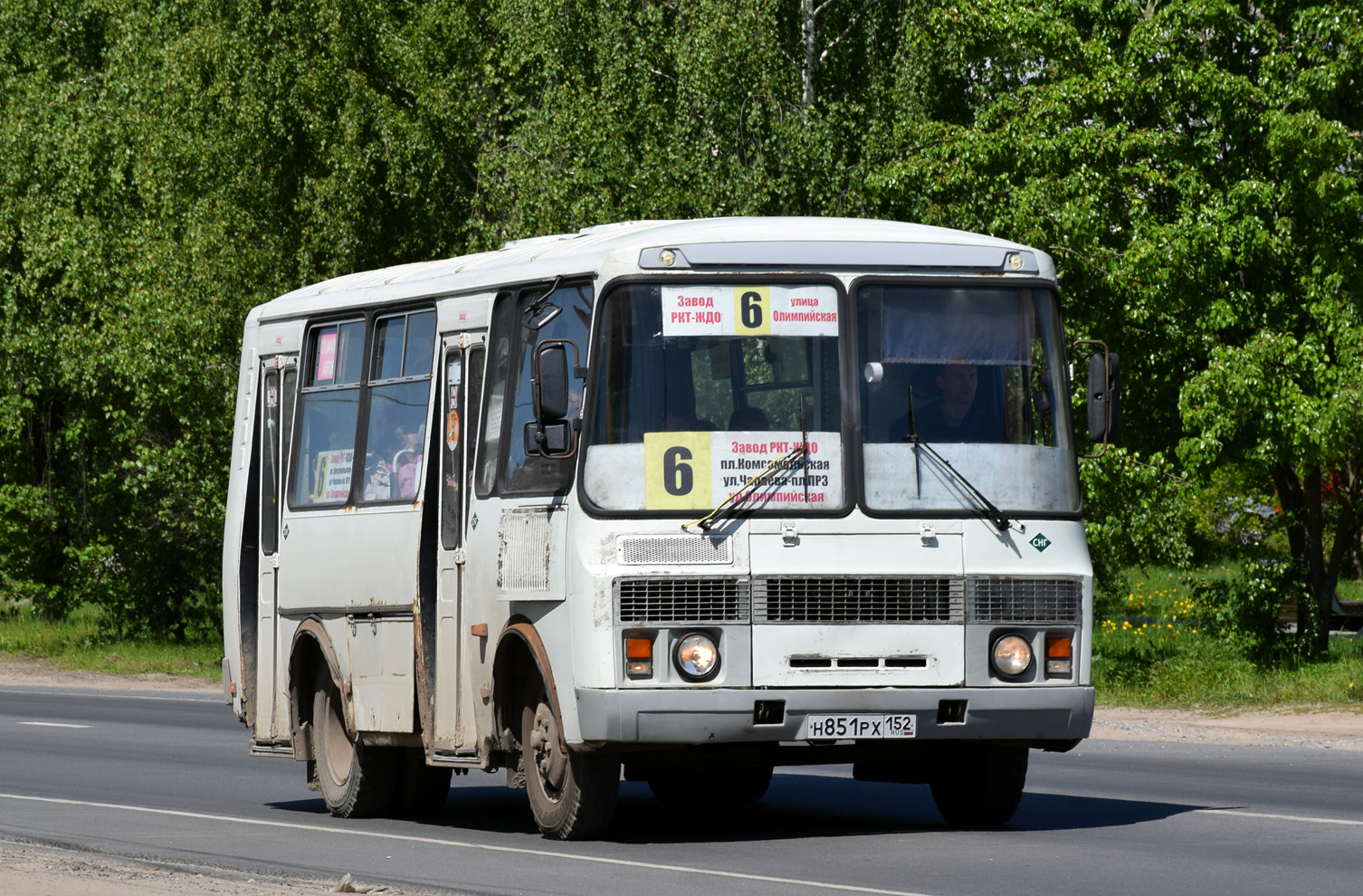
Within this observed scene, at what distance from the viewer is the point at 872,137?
96.2 feet

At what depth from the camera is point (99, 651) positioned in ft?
130

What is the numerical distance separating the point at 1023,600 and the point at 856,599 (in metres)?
0.88

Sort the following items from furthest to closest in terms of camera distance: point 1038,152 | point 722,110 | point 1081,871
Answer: point 722,110 → point 1038,152 → point 1081,871

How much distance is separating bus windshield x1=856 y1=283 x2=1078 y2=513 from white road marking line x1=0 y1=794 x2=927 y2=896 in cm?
207

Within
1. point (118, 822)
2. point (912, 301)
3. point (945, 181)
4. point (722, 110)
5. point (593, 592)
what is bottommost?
point (118, 822)

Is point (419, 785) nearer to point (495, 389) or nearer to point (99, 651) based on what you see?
point (495, 389)

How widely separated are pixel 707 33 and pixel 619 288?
1869 centimetres

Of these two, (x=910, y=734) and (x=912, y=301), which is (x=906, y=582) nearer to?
(x=910, y=734)

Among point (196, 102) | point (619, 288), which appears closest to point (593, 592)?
point (619, 288)

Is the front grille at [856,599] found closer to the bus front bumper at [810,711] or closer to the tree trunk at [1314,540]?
the bus front bumper at [810,711]

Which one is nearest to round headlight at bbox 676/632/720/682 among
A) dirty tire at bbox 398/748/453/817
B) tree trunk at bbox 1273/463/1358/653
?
dirty tire at bbox 398/748/453/817

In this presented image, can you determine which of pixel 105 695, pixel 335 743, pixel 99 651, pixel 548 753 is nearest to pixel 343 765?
pixel 335 743

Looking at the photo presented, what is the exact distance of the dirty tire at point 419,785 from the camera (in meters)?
13.8

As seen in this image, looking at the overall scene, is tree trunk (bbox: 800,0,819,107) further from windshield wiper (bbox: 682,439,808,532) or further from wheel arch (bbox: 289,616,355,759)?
windshield wiper (bbox: 682,439,808,532)
